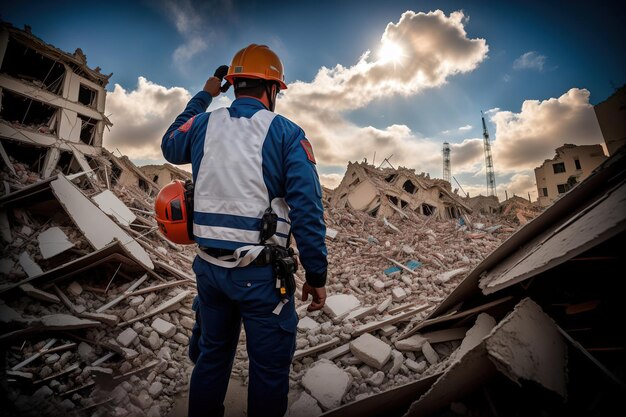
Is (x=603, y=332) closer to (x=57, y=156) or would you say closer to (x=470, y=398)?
(x=470, y=398)

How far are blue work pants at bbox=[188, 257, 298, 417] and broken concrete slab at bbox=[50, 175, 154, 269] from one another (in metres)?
3.57

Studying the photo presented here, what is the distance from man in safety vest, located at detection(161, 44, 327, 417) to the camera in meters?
1.83

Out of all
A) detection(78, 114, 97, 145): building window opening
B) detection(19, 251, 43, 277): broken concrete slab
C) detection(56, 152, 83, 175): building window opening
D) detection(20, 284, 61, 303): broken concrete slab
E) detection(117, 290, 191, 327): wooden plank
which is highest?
detection(78, 114, 97, 145): building window opening

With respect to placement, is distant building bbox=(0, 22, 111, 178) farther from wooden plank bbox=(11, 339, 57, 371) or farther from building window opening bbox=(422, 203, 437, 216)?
building window opening bbox=(422, 203, 437, 216)

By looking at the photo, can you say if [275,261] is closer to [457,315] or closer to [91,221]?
[457,315]

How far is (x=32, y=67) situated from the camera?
18359mm

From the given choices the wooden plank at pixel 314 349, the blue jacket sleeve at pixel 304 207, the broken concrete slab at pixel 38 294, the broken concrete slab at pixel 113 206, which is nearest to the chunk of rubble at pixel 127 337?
the broken concrete slab at pixel 38 294

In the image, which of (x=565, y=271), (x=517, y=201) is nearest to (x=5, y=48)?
(x=565, y=271)

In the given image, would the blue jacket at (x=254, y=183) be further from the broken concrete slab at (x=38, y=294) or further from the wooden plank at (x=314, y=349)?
the broken concrete slab at (x=38, y=294)

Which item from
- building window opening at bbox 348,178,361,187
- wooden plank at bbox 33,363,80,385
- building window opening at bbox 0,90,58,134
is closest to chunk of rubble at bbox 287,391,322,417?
wooden plank at bbox 33,363,80,385

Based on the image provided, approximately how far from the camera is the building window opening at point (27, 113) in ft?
54.1

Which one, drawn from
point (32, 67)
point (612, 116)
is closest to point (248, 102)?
point (612, 116)

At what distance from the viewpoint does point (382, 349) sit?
10.5 ft

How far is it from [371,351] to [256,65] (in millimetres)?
3339
